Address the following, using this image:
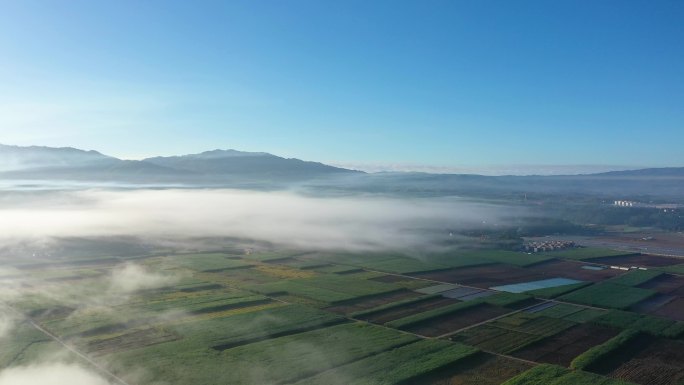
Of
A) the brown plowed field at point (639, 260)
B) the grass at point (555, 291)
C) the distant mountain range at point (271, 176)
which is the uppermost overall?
the distant mountain range at point (271, 176)

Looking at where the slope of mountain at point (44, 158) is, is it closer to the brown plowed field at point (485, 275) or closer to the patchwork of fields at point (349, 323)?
the patchwork of fields at point (349, 323)

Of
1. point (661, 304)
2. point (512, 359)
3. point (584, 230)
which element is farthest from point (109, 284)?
point (584, 230)

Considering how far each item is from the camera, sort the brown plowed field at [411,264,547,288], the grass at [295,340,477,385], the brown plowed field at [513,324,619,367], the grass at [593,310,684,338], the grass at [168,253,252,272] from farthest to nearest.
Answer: the grass at [168,253,252,272]
the brown plowed field at [411,264,547,288]
the grass at [593,310,684,338]
the brown plowed field at [513,324,619,367]
the grass at [295,340,477,385]

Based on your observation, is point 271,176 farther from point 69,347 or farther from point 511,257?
point 69,347

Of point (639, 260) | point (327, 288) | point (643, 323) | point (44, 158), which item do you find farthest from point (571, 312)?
point (44, 158)

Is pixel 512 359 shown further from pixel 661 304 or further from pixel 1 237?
pixel 1 237

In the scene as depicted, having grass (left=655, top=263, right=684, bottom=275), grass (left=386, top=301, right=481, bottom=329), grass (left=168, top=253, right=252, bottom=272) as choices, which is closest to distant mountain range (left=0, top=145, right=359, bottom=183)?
grass (left=168, top=253, right=252, bottom=272)

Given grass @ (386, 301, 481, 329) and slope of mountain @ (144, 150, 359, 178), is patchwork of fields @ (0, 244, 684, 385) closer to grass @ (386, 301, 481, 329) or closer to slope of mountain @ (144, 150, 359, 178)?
grass @ (386, 301, 481, 329)

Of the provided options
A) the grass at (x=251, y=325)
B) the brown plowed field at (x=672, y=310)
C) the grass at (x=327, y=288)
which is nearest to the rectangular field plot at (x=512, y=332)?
the brown plowed field at (x=672, y=310)
